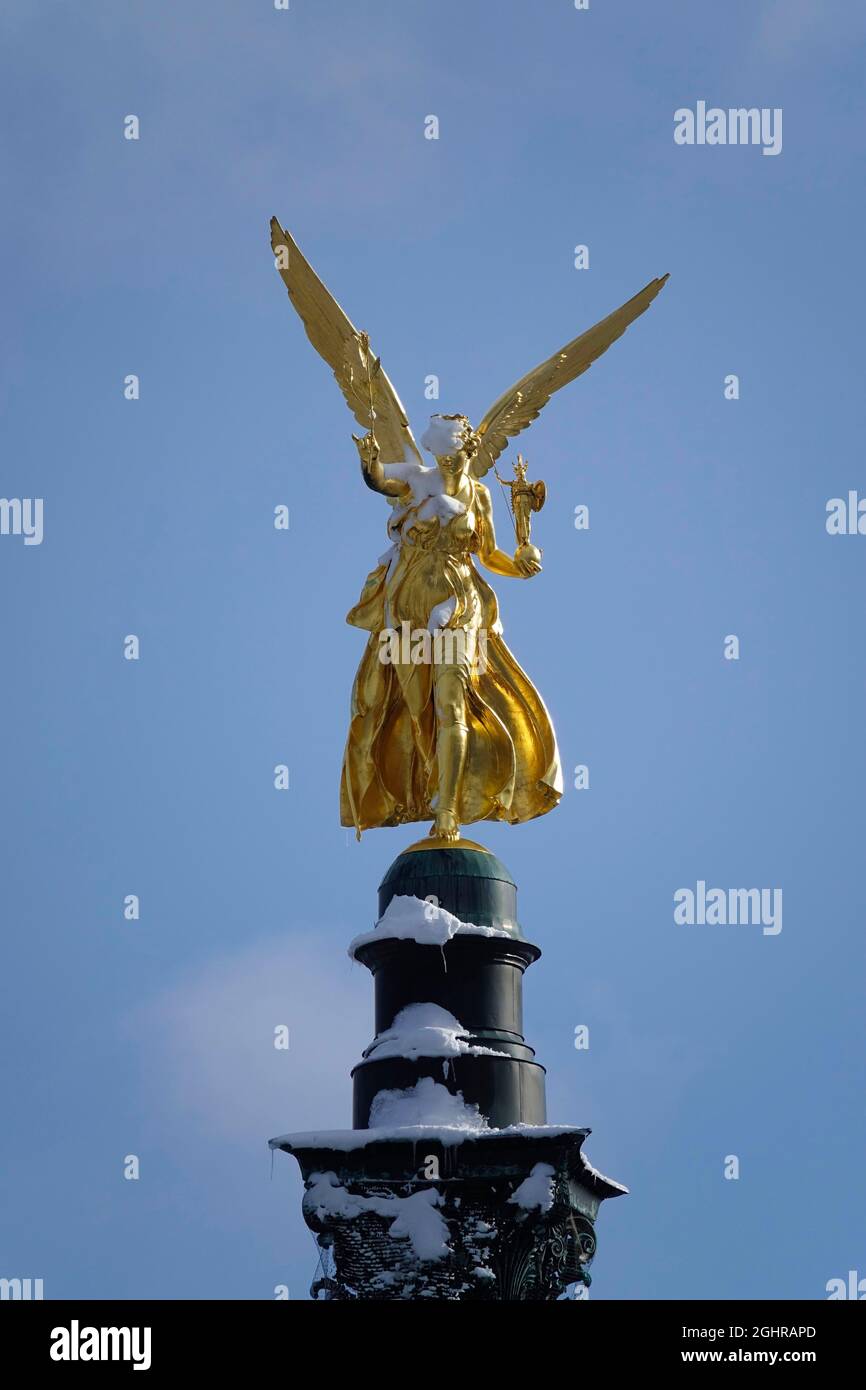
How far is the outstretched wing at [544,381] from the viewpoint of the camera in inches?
1089

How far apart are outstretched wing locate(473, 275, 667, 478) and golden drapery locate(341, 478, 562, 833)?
46.6 inches

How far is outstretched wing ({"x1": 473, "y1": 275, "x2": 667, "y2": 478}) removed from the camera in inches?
1089

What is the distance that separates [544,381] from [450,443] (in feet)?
6.47

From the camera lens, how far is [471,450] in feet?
88.4

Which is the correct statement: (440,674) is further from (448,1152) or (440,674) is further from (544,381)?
(448,1152)

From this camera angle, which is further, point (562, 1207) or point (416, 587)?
point (416, 587)

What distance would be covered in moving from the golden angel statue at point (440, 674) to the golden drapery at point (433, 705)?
10 mm

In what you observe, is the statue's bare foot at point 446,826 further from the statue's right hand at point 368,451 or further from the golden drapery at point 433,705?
the statue's right hand at point 368,451

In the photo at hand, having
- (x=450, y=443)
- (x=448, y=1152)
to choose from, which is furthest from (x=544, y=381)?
(x=448, y=1152)

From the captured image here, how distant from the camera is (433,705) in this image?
2636cm

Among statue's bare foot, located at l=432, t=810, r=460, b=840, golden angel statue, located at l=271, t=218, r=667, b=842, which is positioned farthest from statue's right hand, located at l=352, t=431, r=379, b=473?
statue's bare foot, located at l=432, t=810, r=460, b=840

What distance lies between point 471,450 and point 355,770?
11.6 ft
